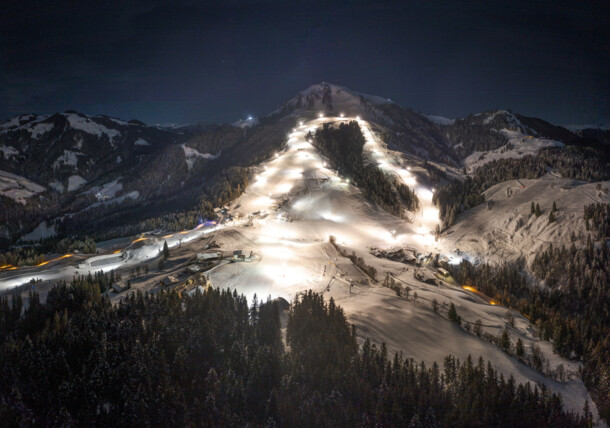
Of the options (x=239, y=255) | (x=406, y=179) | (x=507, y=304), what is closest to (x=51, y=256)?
(x=239, y=255)

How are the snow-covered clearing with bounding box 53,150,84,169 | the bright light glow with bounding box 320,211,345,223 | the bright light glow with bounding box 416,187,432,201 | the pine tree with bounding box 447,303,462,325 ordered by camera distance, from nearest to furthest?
the pine tree with bounding box 447,303,462,325, the bright light glow with bounding box 320,211,345,223, the bright light glow with bounding box 416,187,432,201, the snow-covered clearing with bounding box 53,150,84,169

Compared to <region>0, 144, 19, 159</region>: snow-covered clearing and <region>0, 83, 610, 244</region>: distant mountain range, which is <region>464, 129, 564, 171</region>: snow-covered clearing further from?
<region>0, 144, 19, 159</region>: snow-covered clearing

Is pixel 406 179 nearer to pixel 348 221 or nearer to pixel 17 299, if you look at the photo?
pixel 348 221

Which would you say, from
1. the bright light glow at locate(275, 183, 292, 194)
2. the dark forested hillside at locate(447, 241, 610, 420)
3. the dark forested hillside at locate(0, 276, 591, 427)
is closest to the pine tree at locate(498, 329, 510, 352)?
the dark forested hillside at locate(447, 241, 610, 420)

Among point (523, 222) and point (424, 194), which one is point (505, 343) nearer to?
point (523, 222)

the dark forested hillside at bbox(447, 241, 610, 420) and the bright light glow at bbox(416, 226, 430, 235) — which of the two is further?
the bright light glow at bbox(416, 226, 430, 235)

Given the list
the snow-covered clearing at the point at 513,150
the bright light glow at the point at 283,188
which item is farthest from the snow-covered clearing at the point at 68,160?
the snow-covered clearing at the point at 513,150
